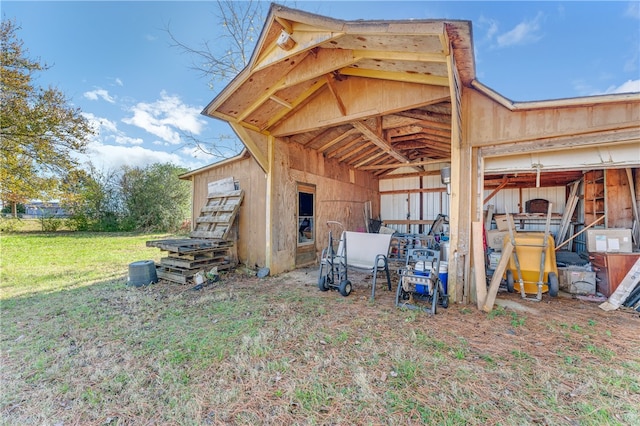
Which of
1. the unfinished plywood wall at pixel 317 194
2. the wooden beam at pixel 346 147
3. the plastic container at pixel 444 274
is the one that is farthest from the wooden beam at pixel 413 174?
the plastic container at pixel 444 274

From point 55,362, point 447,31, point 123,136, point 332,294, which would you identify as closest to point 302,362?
point 332,294

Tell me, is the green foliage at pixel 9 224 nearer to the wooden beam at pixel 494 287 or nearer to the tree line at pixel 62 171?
the tree line at pixel 62 171

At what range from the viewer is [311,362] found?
2148 millimetres

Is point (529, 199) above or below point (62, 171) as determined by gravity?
below

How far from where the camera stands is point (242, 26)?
8609 millimetres

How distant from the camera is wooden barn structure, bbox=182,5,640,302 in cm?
289

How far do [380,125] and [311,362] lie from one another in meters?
4.28

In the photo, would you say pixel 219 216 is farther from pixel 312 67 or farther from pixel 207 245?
pixel 312 67

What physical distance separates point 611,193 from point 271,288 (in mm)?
6186

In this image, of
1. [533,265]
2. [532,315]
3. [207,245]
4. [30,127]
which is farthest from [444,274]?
[30,127]

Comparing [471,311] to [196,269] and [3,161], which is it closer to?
[196,269]

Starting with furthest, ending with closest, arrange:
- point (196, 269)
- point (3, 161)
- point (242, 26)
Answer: point (3, 161)
point (242, 26)
point (196, 269)

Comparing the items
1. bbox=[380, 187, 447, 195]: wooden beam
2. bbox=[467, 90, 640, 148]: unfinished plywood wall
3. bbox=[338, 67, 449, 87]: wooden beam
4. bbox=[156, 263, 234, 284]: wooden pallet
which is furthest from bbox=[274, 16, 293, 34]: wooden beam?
bbox=[380, 187, 447, 195]: wooden beam

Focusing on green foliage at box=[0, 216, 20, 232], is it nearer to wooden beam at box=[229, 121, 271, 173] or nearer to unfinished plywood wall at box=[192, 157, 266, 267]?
unfinished plywood wall at box=[192, 157, 266, 267]
